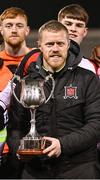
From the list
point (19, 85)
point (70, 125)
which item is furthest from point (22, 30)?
point (70, 125)

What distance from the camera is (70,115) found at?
230 centimetres

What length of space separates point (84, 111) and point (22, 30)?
0.78m

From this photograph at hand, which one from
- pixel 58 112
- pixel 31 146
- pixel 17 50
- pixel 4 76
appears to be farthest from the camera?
pixel 17 50

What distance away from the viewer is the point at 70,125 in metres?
2.30

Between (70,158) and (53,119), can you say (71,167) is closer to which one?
(70,158)

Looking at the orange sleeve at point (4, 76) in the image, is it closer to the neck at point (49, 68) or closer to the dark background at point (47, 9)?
the neck at point (49, 68)

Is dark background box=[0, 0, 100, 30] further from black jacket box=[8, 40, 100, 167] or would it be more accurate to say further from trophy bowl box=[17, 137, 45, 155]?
trophy bowl box=[17, 137, 45, 155]

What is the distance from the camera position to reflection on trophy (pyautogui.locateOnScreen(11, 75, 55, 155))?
2.17m

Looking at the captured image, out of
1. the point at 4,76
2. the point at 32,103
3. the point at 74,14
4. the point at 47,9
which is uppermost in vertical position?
the point at 74,14

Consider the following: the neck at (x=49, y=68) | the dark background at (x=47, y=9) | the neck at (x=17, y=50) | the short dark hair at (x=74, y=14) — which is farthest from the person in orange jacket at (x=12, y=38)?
the dark background at (x=47, y=9)

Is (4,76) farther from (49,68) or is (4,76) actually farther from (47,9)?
(47,9)

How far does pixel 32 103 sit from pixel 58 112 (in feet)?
0.43

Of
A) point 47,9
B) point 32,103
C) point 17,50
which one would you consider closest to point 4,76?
point 17,50

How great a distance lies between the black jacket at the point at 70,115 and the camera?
2.25 m
